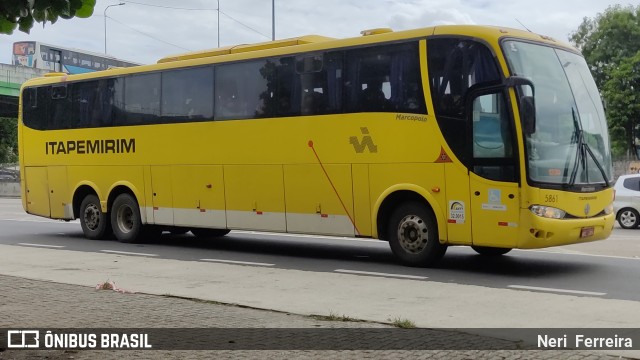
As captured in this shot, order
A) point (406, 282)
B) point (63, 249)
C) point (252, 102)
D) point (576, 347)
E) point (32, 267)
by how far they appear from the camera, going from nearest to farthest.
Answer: point (576, 347) → point (406, 282) → point (32, 267) → point (252, 102) → point (63, 249)

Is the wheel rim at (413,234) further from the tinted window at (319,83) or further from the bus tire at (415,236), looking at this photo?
the tinted window at (319,83)

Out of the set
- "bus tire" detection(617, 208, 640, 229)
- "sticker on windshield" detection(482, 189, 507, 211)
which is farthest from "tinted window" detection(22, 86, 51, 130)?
"bus tire" detection(617, 208, 640, 229)

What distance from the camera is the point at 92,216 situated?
16.6 metres

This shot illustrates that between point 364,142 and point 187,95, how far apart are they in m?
4.41

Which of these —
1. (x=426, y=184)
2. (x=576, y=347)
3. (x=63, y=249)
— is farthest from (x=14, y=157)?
(x=576, y=347)

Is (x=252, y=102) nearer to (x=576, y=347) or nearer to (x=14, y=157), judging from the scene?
(x=576, y=347)

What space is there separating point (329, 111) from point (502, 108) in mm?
3112

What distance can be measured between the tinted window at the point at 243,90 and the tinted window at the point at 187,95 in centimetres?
23

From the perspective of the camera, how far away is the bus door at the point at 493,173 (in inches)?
401

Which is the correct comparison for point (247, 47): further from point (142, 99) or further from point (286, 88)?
point (142, 99)

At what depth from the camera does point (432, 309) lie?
309 inches

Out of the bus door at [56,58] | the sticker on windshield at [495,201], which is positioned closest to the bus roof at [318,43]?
the sticker on windshield at [495,201]

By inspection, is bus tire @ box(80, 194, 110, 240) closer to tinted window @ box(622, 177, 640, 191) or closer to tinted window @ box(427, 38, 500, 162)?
tinted window @ box(427, 38, 500, 162)

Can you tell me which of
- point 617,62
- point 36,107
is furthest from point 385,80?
point 617,62
